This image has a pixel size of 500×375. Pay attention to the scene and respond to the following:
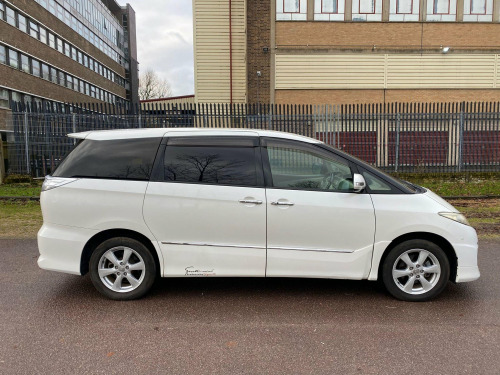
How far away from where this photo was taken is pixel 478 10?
60.8 feet

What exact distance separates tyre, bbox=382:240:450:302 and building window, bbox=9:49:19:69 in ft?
105

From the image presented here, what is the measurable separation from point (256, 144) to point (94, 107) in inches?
414

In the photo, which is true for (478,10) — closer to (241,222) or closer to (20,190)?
(241,222)

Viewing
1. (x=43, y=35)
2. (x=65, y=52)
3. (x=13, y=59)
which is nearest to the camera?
(x=13, y=59)

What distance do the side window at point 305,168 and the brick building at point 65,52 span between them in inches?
547

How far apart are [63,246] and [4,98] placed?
28.0 m

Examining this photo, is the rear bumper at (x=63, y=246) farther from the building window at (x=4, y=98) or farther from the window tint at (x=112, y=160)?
the building window at (x=4, y=98)

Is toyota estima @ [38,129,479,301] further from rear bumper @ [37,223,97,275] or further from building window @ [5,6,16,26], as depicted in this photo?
building window @ [5,6,16,26]

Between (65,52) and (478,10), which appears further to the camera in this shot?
(65,52)

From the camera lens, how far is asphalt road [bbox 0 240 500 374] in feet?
9.28

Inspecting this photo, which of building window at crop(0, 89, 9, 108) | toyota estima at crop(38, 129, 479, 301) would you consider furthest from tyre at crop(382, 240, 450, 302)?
building window at crop(0, 89, 9, 108)

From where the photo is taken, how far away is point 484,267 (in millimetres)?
5020

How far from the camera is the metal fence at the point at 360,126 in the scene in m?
12.1

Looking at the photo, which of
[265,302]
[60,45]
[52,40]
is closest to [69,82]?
[60,45]
